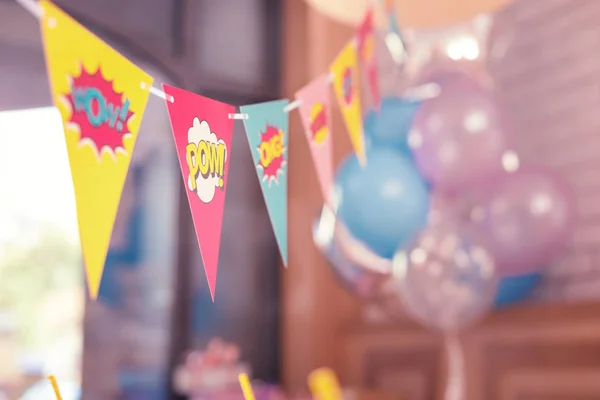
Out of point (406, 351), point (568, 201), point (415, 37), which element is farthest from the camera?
point (406, 351)

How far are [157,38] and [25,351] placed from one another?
4.47 feet

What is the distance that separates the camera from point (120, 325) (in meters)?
2.87

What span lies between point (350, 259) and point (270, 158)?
107 cm

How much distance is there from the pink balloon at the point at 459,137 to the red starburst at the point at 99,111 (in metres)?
1.19

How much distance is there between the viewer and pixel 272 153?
1.27 metres

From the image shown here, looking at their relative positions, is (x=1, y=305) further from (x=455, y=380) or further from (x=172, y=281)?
(x=455, y=380)

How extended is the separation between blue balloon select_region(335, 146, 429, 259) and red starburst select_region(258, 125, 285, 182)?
2.66 ft

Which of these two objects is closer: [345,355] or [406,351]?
[406,351]

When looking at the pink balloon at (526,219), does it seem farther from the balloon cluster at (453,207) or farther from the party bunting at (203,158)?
the party bunting at (203,158)

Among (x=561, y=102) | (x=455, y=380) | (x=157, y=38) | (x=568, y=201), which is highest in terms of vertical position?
(x=157, y=38)

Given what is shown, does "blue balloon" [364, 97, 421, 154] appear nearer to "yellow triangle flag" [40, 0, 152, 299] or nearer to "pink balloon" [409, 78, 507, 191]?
"pink balloon" [409, 78, 507, 191]

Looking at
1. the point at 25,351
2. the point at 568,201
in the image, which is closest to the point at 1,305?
the point at 25,351

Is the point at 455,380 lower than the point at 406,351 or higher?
lower

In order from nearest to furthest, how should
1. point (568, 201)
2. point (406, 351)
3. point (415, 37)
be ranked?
point (568, 201) → point (415, 37) → point (406, 351)
